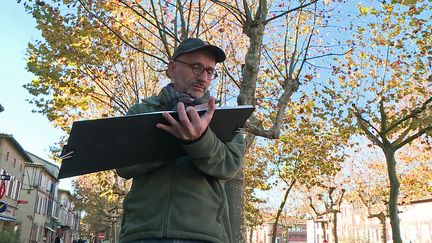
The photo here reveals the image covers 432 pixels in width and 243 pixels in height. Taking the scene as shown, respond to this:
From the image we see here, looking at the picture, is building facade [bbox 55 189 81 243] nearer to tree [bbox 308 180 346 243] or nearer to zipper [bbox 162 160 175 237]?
tree [bbox 308 180 346 243]

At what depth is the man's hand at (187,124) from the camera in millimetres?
1613

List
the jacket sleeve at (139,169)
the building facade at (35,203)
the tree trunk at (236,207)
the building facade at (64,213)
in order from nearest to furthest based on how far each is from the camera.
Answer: the jacket sleeve at (139,169) → the tree trunk at (236,207) → the building facade at (35,203) → the building facade at (64,213)

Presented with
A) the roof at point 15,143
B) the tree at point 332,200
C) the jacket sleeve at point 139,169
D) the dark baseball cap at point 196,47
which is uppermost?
the roof at point 15,143

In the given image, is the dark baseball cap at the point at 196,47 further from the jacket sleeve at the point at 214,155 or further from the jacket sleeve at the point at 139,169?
the jacket sleeve at the point at 139,169

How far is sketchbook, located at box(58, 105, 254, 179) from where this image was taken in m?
1.63

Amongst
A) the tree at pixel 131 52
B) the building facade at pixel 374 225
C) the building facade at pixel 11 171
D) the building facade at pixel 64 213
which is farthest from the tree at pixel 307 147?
the building facade at pixel 64 213

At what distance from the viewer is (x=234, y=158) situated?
6.34 ft

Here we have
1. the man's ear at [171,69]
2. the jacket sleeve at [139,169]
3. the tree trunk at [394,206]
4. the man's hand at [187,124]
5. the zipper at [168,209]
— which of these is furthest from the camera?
the tree trunk at [394,206]

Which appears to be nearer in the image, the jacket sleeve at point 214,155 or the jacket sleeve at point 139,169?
the jacket sleeve at point 214,155

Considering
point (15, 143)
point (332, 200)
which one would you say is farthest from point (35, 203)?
point (332, 200)

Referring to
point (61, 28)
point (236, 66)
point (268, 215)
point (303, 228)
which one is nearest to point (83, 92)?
point (61, 28)

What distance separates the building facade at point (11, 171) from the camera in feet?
95.5

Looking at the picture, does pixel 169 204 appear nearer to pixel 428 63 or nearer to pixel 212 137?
pixel 212 137

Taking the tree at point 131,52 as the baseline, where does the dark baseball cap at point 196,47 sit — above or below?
below
